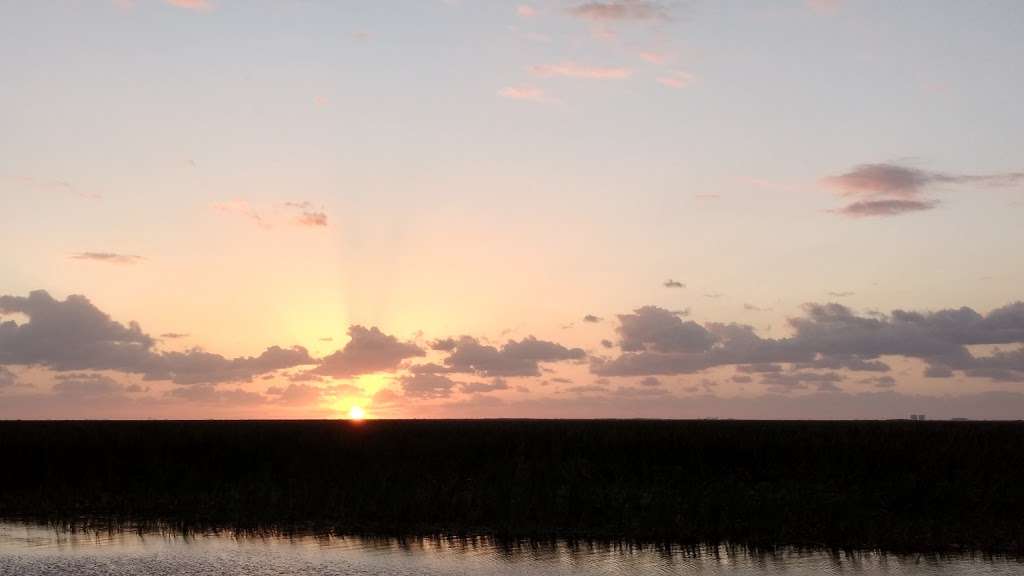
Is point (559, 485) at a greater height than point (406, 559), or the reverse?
point (559, 485)

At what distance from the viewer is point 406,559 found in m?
26.1

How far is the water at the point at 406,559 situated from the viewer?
2433 cm

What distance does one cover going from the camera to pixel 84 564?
82.3 feet

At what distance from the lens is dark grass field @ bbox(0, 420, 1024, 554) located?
30.8 metres

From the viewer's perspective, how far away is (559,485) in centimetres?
3769

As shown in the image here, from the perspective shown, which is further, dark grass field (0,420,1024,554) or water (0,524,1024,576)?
dark grass field (0,420,1024,554)

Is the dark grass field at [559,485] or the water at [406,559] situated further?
the dark grass field at [559,485]

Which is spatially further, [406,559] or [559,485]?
[559,485]

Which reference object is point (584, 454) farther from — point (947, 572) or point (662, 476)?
point (947, 572)

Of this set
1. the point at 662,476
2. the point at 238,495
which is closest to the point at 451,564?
the point at 238,495

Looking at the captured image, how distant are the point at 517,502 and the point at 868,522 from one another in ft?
33.3

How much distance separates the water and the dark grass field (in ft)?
6.22

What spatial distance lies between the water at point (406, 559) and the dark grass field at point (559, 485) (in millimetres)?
1895

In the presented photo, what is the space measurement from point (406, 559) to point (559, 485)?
40.4 ft
